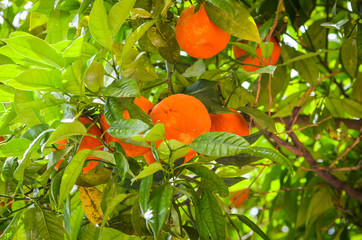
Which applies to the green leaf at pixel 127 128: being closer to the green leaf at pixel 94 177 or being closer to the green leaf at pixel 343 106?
the green leaf at pixel 94 177

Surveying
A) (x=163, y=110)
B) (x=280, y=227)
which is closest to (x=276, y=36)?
(x=163, y=110)

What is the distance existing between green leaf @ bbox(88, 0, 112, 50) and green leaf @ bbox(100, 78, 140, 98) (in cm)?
8

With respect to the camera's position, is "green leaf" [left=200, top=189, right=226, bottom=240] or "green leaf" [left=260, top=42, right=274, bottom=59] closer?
"green leaf" [left=200, top=189, right=226, bottom=240]

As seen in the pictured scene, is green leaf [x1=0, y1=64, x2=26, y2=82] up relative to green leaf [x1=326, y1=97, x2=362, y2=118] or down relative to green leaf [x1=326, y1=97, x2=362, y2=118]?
up

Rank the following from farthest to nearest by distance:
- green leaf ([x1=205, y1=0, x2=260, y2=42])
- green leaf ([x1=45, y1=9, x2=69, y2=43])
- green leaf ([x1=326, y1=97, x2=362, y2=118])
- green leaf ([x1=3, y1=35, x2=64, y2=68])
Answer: green leaf ([x1=326, y1=97, x2=362, y2=118]) → green leaf ([x1=45, y1=9, x2=69, y2=43]) → green leaf ([x1=205, y1=0, x2=260, y2=42]) → green leaf ([x1=3, y1=35, x2=64, y2=68])

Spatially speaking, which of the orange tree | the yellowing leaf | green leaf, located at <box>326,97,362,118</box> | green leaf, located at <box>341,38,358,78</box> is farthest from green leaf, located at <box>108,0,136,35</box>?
green leaf, located at <box>326,97,362,118</box>

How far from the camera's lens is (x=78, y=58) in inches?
26.9

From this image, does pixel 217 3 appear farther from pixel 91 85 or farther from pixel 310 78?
pixel 310 78

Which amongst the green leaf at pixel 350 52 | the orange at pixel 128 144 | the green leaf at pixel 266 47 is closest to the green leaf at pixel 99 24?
the orange at pixel 128 144

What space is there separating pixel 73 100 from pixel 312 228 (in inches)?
40.3

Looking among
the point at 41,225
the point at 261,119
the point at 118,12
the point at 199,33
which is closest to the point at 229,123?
the point at 261,119

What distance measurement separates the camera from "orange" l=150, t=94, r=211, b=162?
684 millimetres

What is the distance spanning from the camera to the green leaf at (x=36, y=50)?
65 centimetres

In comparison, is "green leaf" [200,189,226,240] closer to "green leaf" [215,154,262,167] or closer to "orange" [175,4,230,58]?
"green leaf" [215,154,262,167]
